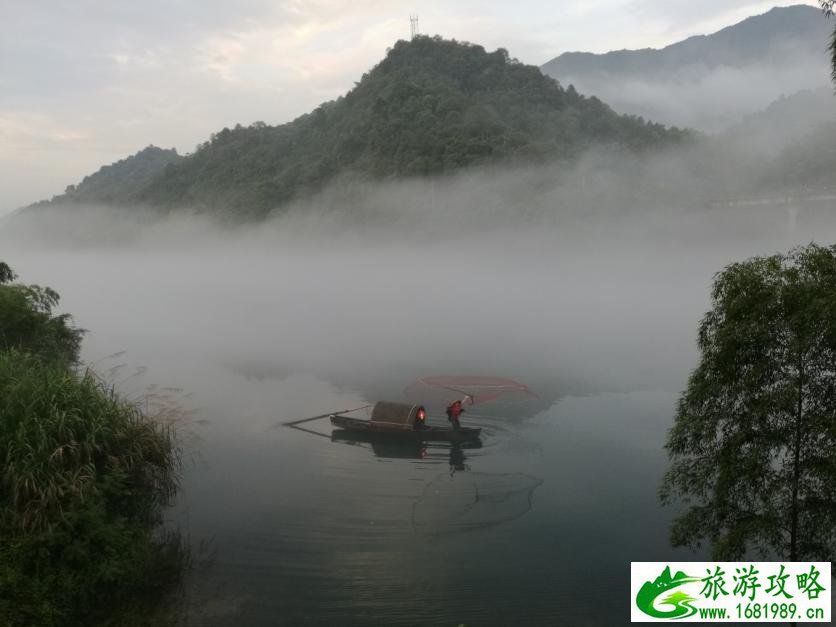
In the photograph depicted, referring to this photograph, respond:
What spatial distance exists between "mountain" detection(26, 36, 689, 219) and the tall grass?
347 feet

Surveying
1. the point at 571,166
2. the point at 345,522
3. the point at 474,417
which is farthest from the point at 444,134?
the point at 345,522

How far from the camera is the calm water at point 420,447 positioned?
58.7 feet

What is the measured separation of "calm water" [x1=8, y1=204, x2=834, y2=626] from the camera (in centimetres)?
1789

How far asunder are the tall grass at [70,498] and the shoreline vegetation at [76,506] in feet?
0.09

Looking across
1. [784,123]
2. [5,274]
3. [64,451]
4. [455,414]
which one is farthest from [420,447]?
[784,123]

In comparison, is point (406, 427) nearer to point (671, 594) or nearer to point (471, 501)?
point (471, 501)

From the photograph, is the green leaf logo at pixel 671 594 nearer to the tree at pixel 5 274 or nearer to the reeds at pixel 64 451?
the reeds at pixel 64 451

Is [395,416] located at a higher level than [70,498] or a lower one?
lower

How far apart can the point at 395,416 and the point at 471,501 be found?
7.27 meters

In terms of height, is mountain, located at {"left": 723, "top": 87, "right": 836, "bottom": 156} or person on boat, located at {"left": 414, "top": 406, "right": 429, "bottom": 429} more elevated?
mountain, located at {"left": 723, "top": 87, "right": 836, "bottom": 156}

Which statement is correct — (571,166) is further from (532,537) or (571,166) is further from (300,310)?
(532,537)

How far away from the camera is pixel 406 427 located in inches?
1154

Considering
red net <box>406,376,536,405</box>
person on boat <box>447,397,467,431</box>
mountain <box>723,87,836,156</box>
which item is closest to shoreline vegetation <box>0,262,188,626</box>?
person on boat <box>447,397,467,431</box>

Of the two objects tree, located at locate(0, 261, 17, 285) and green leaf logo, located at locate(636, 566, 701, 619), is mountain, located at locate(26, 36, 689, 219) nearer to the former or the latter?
tree, located at locate(0, 261, 17, 285)
